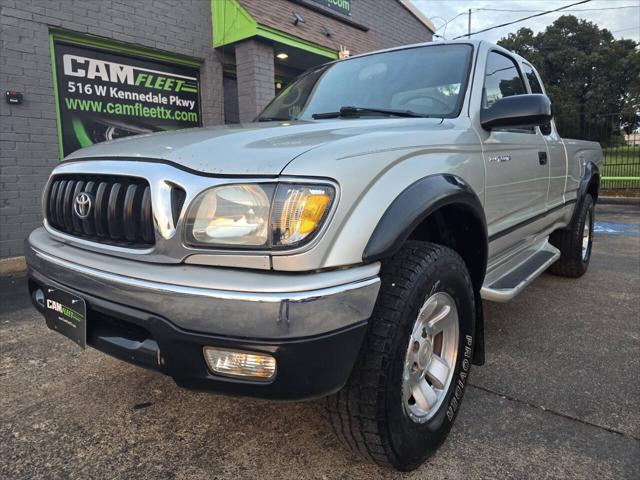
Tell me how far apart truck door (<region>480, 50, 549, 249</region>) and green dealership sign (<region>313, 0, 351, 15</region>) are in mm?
5607

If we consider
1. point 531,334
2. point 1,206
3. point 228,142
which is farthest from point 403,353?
point 1,206

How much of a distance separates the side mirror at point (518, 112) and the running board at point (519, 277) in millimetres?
848

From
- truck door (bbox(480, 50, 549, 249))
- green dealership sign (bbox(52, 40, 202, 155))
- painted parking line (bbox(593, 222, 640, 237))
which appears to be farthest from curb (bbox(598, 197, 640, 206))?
green dealership sign (bbox(52, 40, 202, 155))

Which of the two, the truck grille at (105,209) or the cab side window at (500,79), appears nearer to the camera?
the truck grille at (105,209)

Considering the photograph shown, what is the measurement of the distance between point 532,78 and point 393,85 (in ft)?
5.79

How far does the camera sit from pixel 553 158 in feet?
11.7

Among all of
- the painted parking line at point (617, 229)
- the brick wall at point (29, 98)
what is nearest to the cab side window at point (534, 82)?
the painted parking line at point (617, 229)

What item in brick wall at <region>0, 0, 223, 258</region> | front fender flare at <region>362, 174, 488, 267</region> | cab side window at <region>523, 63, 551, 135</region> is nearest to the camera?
front fender flare at <region>362, 174, 488, 267</region>

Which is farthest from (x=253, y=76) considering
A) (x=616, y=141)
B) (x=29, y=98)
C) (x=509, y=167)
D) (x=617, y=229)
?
(x=616, y=141)

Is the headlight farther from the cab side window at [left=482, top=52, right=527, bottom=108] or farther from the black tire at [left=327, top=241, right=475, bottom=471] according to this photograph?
the cab side window at [left=482, top=52, right=527, bottom=108]

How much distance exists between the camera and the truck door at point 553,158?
3551 millimetres

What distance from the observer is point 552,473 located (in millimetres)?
1855

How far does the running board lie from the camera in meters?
2.52

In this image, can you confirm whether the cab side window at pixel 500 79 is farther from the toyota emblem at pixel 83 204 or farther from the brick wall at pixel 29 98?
the brick wall at pixel 29 98
